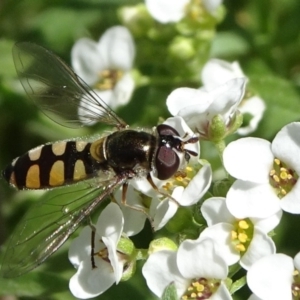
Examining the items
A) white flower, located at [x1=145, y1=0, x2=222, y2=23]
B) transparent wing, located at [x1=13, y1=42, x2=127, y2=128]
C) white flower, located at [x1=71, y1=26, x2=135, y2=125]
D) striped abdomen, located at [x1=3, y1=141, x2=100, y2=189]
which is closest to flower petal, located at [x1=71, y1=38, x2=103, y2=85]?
white flower, located at [x1=71, y1=26, x2=135, y2=125]

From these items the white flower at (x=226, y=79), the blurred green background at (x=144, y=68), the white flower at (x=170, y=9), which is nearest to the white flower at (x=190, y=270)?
the blurred green background at (x=144, y=68)

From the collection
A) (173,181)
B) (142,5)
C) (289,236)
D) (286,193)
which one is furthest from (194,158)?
(142,5)

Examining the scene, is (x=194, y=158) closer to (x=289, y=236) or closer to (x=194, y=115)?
(x=194, y=115)

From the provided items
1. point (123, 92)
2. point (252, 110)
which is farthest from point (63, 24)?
point (252, 110)

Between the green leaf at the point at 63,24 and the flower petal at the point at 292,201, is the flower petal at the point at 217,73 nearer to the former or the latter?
the flower petal at the point at 292,201

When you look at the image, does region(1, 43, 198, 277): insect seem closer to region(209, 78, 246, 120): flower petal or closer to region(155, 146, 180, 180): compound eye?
region(155, 146, 180, 180): compound eye

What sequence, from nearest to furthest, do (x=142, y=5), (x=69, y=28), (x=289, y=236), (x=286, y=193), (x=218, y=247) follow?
(x=218, y=247), (x=286, y=193), (x=289, y=236), (x=142, y=5), (x=69, y=28)
